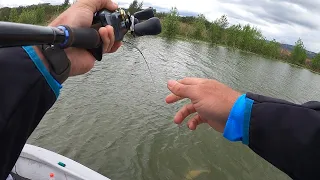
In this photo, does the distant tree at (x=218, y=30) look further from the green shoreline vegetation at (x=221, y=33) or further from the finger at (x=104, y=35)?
the finger at (x=104, y=35)

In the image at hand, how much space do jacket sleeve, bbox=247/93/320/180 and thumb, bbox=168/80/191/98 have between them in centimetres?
48

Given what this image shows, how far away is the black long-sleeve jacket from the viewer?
43.8 inches

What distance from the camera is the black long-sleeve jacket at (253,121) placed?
43.8 inches

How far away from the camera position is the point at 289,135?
51.4 inches

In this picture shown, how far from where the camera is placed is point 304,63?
267ft

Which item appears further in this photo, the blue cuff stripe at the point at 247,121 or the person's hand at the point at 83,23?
the person's hand at the point at 83,23

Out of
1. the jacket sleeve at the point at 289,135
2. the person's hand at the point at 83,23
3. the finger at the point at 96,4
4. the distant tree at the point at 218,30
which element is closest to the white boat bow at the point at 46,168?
the person's hand at the point at 83,23

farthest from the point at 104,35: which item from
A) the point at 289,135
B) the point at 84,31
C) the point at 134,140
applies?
the point at 134,140

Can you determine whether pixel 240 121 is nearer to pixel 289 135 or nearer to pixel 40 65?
pixel 289 135

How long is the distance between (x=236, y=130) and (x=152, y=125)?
8.86m

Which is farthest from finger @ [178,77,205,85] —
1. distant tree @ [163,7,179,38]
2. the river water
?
distant tree @ [163,7,179,38]

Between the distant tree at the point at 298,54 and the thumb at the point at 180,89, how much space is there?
84.7m

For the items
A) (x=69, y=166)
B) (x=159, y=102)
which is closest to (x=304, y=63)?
(x=159, y=102)

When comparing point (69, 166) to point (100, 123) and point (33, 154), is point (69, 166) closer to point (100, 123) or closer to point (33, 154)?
point (33, 154)
